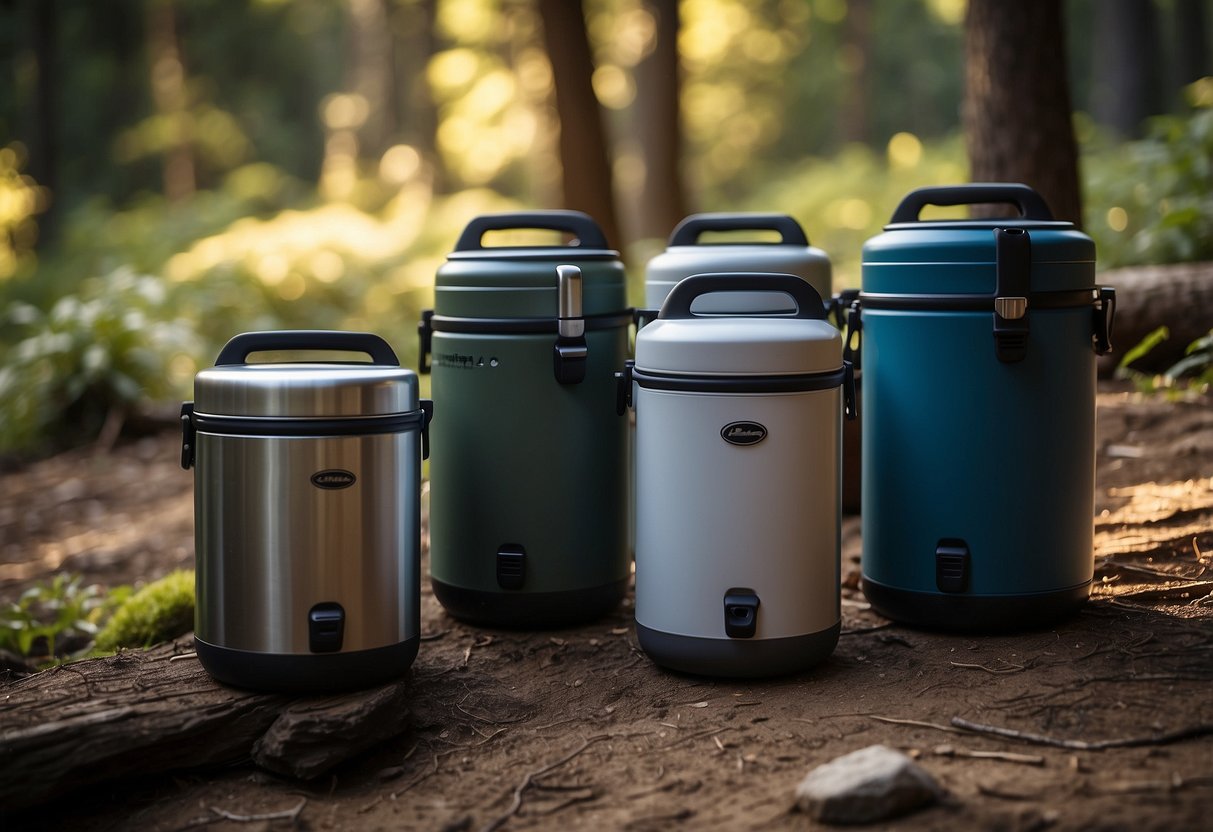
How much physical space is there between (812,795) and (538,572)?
58.2 inches

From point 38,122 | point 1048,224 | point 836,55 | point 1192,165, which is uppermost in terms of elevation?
point 836,55

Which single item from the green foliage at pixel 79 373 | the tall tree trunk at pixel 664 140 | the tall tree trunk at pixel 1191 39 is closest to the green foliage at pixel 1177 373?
the green foliage at pixel 79 373

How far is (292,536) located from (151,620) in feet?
5.02

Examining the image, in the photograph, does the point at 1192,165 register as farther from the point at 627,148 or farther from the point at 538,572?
the point at 627,148

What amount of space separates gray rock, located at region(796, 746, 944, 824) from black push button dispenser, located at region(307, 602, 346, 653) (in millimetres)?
1225

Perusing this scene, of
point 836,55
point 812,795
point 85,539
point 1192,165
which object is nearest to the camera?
point 812,795

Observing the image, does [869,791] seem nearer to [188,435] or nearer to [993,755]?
[993,755]

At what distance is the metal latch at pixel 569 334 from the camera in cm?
345

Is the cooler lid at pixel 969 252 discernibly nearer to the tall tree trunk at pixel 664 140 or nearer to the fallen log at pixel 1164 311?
the fallen log at pixel 1164 311

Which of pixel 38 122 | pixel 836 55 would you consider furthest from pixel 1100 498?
pixel 836 55

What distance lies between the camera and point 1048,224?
10.7 ft

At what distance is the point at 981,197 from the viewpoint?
336cm

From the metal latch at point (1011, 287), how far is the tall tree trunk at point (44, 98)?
17.3m

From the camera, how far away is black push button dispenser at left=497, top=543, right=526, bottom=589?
11.8 ft
